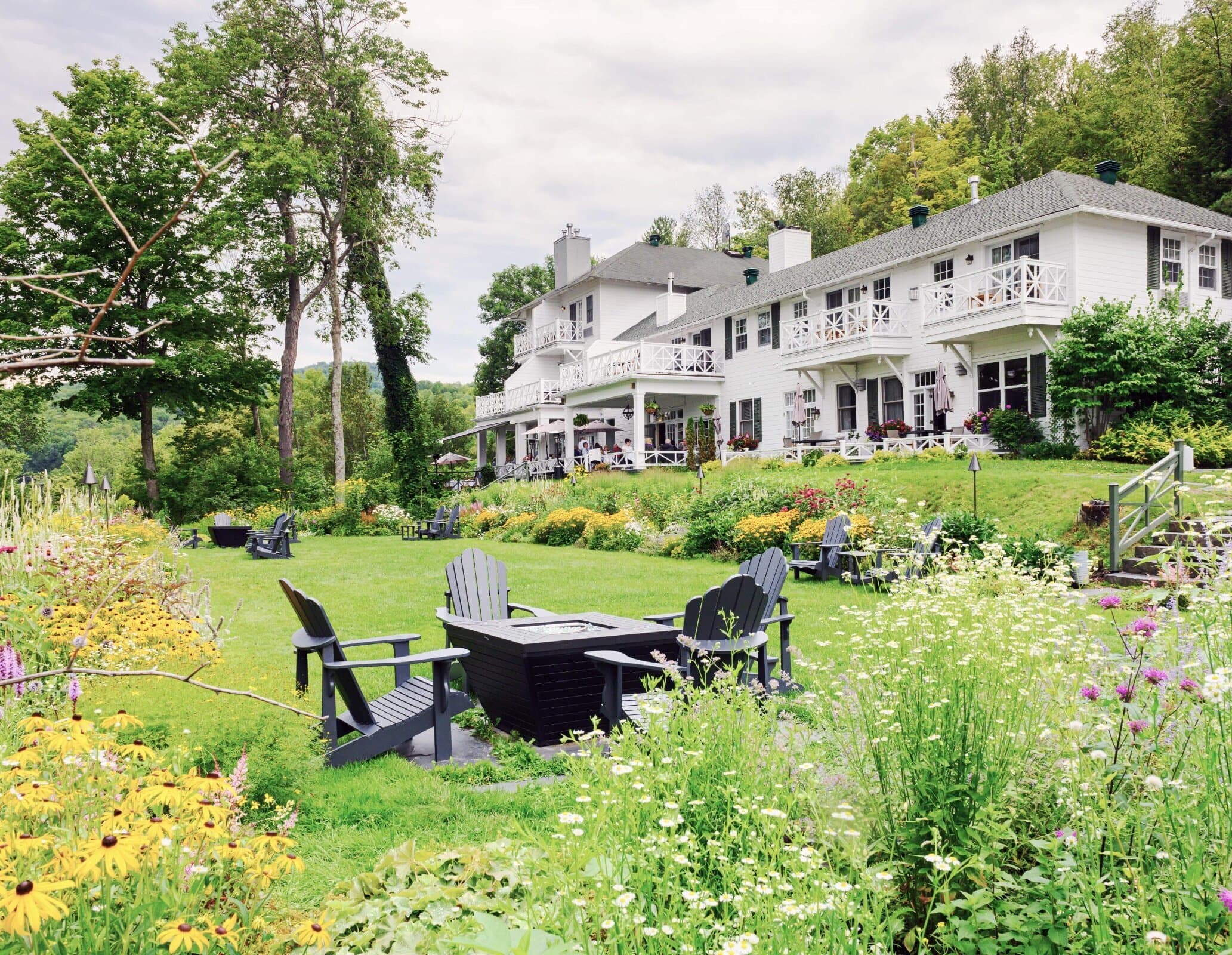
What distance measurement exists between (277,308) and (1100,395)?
27.7 m

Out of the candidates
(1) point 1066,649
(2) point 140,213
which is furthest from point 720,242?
(1) point 1066,649

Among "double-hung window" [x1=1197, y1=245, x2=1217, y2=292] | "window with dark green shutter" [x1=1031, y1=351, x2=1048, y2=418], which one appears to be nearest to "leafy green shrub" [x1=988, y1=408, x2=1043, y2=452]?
"window with dark green shutter" [x1=1031, y1=351, x2=1048, y2=418]

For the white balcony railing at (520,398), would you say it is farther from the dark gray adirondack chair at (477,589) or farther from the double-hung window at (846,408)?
the dark gray adirondack chair at (477,589)

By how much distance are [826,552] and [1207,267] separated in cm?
1616

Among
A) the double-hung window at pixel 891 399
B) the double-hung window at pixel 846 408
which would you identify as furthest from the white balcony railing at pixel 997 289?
the double-hung window at pixel 846 408

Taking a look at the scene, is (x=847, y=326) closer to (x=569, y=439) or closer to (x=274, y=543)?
(x=569, y=439)

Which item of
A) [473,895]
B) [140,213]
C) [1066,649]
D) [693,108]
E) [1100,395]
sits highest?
[693,108]

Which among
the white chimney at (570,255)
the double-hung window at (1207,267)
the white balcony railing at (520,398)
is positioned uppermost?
the white chimney at (570,255)

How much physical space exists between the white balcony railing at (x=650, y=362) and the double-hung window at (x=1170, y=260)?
13.4 meters

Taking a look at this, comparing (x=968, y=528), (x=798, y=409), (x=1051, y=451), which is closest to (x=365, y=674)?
(x=968, y=528)

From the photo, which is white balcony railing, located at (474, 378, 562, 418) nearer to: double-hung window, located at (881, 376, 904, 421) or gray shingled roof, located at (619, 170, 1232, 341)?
gray shingled roof, located at (619, 170, 1232, 341)

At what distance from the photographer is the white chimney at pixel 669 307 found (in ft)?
109

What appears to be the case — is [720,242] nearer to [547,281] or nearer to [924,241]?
[547,281]

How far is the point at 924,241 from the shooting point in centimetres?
2259
